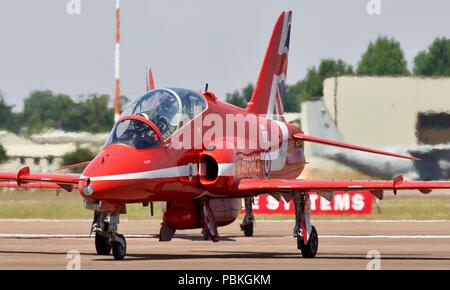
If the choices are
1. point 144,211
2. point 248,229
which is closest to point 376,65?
point 144,211

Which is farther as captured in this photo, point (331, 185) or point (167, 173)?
point (331, 185)

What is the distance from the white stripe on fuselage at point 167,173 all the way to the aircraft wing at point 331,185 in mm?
631

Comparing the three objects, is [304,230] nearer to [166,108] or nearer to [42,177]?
[166,108]

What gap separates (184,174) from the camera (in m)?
24.4

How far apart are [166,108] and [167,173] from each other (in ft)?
4.56

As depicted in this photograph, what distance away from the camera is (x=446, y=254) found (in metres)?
25.8

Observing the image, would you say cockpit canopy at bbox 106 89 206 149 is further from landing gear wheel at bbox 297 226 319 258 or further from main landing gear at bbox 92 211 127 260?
landing gear wheel at bbox 297 226 319 258

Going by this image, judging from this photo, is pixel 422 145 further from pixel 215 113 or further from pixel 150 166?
pixel 150 166

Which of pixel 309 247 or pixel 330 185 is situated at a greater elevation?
pixel 330 185

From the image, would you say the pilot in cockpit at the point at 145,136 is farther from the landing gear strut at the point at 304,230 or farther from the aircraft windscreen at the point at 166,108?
the landing gear strut at the point at 304,230

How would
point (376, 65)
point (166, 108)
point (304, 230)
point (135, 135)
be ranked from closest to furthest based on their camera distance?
1. point (135, 135)
2. point (166, 108)
3. point (304, 230)
4. point (376, 65)

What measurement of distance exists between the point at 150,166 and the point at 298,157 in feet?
27.1

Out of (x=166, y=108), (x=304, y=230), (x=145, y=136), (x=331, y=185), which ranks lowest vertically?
(x=304, y=230)
